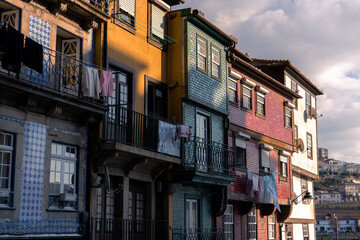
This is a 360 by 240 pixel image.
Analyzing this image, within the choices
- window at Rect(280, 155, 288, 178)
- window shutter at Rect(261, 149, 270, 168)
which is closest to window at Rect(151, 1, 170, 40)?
window shutter at Rect(261, 149, 270, 168)

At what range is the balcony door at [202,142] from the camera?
804 inches

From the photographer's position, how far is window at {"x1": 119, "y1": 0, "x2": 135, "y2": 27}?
18.7m

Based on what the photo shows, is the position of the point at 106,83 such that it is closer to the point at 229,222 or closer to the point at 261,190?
the point at 229,222

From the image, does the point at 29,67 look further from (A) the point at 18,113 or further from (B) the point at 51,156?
(B) the point at 51,156

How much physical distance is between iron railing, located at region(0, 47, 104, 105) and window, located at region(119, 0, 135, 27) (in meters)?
3.43

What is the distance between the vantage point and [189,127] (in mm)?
19656

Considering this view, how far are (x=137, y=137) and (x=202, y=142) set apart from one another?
3523mm

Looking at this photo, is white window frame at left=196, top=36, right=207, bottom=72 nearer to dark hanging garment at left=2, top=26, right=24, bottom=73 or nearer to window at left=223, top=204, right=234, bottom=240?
window at left=223, top=204, right=234, bottom=240

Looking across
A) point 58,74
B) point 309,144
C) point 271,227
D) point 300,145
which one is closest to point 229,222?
point 271,227

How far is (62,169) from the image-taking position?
15250 millimetres

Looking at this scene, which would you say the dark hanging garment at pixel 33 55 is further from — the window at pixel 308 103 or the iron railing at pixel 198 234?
the window at pixel 308 103

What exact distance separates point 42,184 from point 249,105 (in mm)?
14817

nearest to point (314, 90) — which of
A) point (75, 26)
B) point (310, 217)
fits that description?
point (310, 217)

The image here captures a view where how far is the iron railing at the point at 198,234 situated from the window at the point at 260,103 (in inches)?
305
